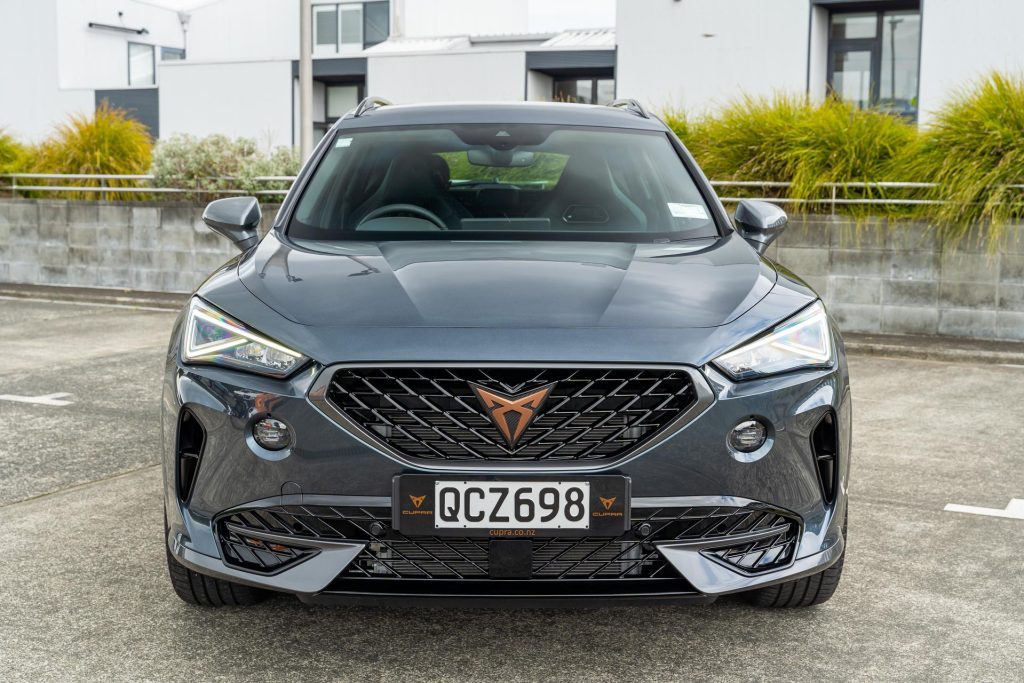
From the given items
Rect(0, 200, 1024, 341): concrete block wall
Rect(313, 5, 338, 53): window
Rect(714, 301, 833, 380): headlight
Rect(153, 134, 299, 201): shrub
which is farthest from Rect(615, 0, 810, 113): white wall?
Rect(313, 5, 338, 53): window

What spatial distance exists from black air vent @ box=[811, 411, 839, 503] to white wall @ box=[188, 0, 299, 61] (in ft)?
152

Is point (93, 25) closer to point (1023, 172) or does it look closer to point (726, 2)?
point (726, 2)

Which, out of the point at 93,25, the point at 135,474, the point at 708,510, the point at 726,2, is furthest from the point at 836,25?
the point at 93,25

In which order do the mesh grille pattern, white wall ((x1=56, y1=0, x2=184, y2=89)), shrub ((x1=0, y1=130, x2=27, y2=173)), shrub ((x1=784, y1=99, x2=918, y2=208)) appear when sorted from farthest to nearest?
white wall ((x1=56, y1=0, x2=184, y2=89)) < shrub ((x1=0, y1=130, x2=27, y2=173)) < shrub ((x1=784, y1=99, x2=918, y2=208)) < the mesh grille pattern

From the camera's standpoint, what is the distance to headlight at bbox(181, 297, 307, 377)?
287 cm

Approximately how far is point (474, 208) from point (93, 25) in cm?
4592

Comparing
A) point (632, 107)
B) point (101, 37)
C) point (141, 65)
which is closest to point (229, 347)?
point (632, 107)

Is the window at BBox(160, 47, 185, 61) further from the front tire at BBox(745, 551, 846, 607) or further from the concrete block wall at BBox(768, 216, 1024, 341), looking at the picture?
the front tire at BBox(745, 551, 846, 607)

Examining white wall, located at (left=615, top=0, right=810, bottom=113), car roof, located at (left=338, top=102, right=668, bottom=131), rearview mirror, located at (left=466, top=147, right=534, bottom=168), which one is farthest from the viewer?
white wall, located at (left=615, top=0, right=810, bottom=113)

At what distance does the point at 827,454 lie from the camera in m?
3.00

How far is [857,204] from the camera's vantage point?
10883 mm

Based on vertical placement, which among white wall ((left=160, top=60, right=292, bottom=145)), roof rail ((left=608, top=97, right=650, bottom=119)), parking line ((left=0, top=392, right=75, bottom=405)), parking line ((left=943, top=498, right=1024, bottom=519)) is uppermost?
white wall ((left=160, top=60, right=292, bottom=145))

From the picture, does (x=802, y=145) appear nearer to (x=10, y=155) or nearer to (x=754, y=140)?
(x=754, y=140)

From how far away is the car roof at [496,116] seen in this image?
4465 mm
